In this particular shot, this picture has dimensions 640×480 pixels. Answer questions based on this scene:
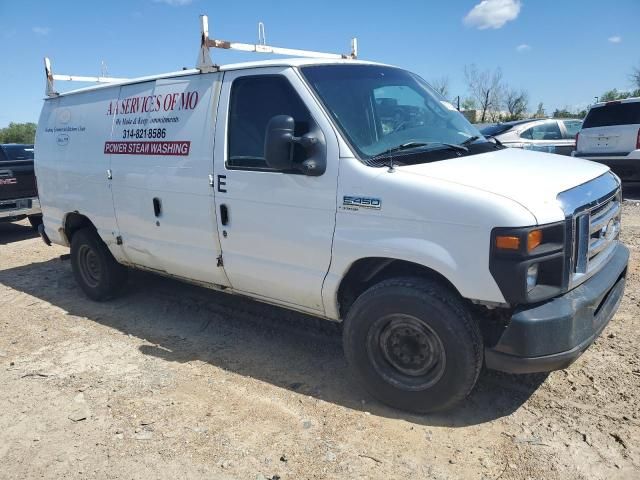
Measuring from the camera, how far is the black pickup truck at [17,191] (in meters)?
9.42

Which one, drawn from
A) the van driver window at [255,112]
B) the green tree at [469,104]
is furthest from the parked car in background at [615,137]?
the green tree at [469,104]

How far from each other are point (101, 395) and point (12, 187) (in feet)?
24.1

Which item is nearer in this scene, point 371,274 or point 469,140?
point 371,274

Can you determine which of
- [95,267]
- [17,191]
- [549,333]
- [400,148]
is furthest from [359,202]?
[17,191]

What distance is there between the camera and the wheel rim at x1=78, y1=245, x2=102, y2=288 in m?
5.77

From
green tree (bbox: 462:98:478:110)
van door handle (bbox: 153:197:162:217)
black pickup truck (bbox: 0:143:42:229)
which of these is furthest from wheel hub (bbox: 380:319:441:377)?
green tree (bbox: 462:98:478:110)

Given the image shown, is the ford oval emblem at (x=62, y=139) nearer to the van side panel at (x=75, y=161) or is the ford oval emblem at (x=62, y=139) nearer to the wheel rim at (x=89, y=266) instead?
the van side panel at (x=75, y=161)

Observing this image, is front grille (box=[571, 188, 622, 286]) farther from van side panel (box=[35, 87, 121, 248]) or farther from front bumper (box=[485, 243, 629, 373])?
van side panel (box=[35, 87, 121, 248])

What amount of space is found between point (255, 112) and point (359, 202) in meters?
1.21

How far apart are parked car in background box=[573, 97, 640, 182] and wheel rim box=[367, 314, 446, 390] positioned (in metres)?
8.52

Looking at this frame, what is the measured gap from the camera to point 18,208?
9.54 metres

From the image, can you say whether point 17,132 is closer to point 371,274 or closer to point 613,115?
point 613,115

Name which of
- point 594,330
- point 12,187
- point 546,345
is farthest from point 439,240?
point 12,187

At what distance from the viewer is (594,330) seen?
314cm
